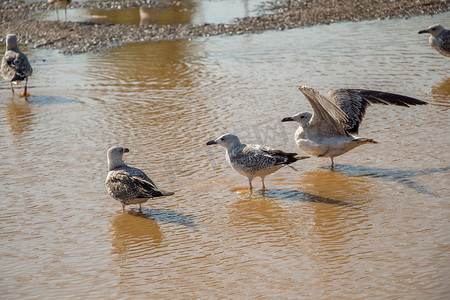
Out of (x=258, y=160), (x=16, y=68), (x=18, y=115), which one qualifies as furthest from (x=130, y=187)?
(x=16, y=68)

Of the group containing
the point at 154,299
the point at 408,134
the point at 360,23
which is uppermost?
the point at 360,23

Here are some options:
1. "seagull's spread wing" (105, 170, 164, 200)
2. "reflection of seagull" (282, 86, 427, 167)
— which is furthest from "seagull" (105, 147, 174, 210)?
"reflection of seagull" (282, 86, 427, 167)

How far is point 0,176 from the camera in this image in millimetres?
7625

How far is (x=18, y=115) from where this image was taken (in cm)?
1034

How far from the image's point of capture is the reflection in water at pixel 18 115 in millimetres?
9664

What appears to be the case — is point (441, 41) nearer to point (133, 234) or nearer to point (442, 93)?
point (442, 93)

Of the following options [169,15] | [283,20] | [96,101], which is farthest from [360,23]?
[96,101]

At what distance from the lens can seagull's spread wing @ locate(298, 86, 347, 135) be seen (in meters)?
7.22

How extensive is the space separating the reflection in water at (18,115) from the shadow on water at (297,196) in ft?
15.4

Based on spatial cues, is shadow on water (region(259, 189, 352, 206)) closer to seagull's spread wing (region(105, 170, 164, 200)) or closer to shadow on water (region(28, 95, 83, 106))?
seagull's spread wing (region(105, 170, 164, 200))

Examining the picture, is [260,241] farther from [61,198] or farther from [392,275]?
[61,198]

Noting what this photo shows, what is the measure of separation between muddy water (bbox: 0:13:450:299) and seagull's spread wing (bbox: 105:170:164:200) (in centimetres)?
27

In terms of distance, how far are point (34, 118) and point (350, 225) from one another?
6.41 m

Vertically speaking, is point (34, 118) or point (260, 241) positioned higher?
point (34, 118)
